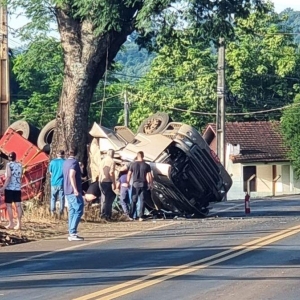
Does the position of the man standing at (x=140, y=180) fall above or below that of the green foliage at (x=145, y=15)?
below

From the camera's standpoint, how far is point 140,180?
901 inches

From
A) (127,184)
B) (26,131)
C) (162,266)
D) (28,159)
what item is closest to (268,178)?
(26,131)

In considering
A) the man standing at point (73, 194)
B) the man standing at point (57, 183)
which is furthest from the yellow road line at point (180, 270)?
the man standing at point (57, 183)

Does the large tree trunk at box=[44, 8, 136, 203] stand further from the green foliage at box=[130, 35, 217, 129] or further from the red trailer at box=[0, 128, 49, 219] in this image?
the green foliage at box=[130, 35, 217, 129]

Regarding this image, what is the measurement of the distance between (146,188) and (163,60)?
4315cm

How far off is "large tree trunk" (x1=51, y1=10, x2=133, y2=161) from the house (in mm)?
39963

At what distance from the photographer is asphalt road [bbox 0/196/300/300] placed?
11555 mm

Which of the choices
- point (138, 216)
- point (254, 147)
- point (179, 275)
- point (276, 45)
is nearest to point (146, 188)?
point (138, 216)

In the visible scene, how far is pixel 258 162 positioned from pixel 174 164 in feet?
131

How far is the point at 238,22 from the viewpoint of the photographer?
2372 cm

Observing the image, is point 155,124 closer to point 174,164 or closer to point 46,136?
point 46,136

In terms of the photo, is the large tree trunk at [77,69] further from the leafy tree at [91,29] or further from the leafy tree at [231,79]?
the leafy tree at [231,79]

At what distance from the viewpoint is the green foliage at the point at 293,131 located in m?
62.3

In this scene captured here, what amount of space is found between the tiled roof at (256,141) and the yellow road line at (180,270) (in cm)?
4550
